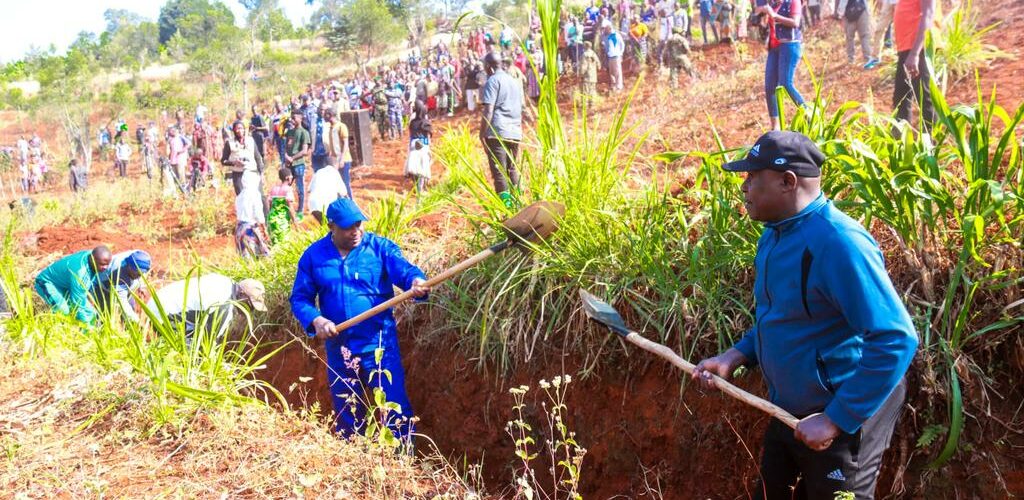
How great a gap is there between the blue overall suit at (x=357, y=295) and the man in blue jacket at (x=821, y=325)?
231 centimetres

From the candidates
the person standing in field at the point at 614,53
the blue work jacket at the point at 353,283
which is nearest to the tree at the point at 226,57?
the person standing in field at the point at 614,53

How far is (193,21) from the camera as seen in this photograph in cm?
5478

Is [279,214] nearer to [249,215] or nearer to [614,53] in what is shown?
[249,215]

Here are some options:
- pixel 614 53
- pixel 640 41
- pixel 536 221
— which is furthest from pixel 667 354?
pixel 640 41

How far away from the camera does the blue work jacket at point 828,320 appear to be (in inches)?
84.9

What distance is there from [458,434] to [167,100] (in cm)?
3474

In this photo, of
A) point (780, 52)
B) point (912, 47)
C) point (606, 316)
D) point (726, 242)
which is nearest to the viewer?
point (606, 316)

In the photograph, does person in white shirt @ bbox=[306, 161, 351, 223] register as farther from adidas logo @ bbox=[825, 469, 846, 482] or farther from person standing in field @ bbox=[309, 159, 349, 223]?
adidas logo @ bbox=[825, 469, 846, 482]

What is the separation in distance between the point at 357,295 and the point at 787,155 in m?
2.69

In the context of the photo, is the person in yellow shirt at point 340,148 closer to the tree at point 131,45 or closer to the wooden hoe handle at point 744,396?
the wooden hoe handle at point 744,396

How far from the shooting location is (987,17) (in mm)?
10461

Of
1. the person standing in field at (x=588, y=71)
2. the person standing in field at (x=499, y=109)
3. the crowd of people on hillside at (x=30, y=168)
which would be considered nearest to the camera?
the person standing in field at (x=499, y=109)

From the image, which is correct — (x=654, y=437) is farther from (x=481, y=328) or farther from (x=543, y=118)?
(x=543, y=118)

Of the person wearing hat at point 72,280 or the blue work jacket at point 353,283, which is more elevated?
the blue work jacket at point 353,283
